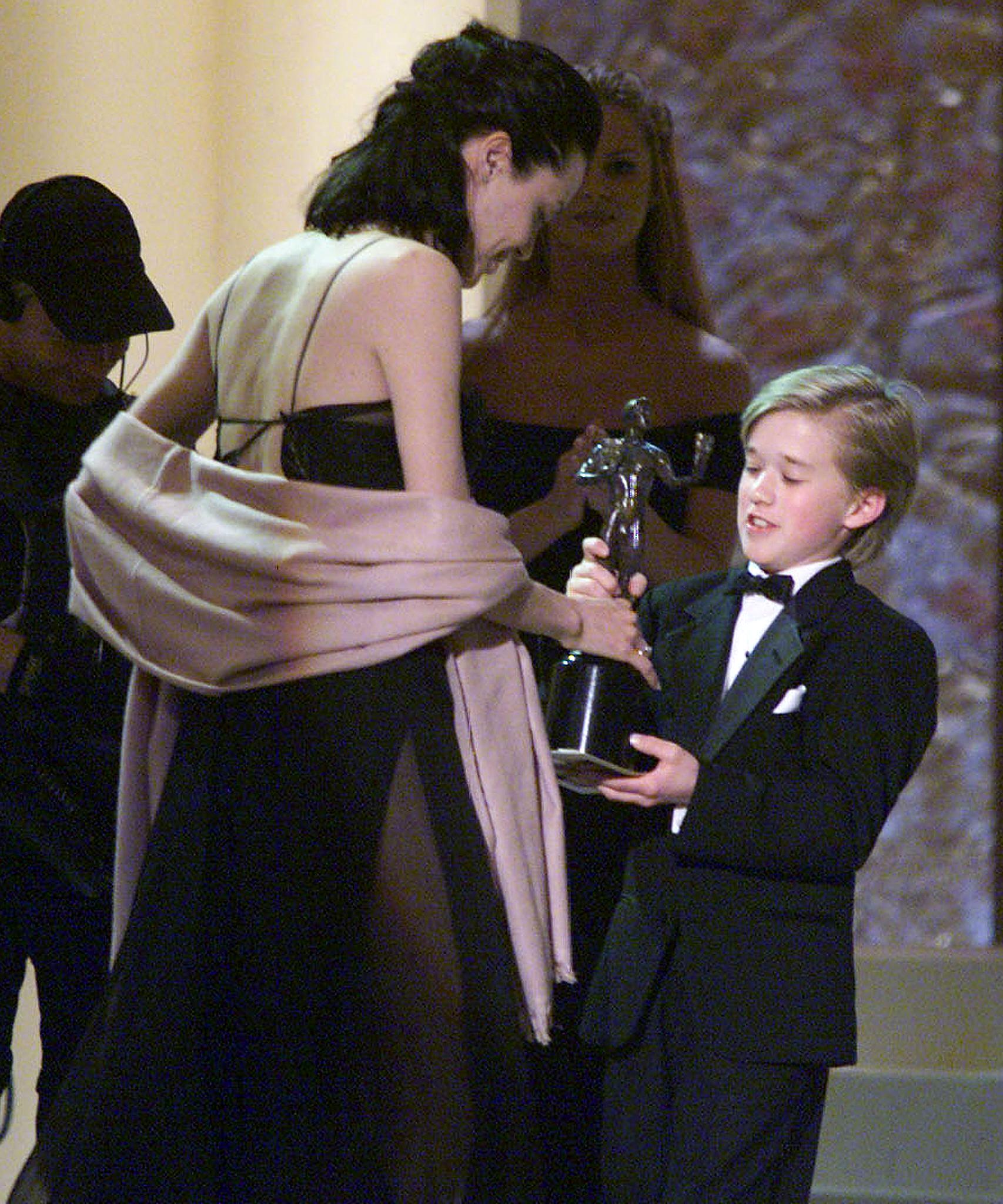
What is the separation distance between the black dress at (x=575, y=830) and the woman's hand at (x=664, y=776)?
527 mm

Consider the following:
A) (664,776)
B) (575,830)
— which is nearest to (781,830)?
(664,776)

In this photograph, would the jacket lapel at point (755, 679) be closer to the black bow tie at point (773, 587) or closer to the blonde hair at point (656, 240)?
the black bow tie at point (773, 587)

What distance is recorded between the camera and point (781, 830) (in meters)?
2.24

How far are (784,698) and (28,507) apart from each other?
3.34ft

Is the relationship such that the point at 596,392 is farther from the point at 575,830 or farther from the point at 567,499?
the point at 575,830

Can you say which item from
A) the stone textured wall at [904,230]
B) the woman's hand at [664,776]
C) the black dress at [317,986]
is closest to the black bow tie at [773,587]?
the woman's hand at [664,776]

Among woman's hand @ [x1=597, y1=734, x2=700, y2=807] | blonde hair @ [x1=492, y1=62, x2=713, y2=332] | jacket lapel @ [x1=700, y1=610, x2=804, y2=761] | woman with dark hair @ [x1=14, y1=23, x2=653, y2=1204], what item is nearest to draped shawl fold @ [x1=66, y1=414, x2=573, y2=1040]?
woman with dark hair @ [x1=14, y1=23, x2=653, y2=1204]

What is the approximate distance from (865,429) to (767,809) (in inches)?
20.5

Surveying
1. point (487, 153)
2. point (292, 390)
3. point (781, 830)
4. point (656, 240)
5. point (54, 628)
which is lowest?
point (781, 830)

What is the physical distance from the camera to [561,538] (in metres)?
2.95

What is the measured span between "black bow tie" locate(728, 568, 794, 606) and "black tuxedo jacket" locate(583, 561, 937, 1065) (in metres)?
0.02

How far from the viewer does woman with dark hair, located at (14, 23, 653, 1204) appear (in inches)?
81.4

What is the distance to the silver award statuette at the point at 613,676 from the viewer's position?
2277 millimetres

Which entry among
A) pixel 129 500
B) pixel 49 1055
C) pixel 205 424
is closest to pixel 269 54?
pixel 205 424
